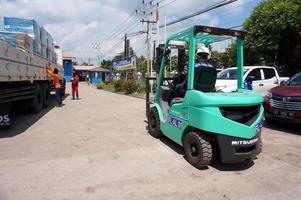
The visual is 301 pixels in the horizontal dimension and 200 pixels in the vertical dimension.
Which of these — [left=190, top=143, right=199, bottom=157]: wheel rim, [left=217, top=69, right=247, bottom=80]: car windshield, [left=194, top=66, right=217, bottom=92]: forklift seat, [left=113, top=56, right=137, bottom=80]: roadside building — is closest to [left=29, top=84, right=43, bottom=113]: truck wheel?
[left=217, top=69, right=247, bottom=80]: car windshield

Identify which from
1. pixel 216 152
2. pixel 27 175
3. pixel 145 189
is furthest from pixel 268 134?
pixel 27 175

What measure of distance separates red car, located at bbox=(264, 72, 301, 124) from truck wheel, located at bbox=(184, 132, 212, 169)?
3.80 m

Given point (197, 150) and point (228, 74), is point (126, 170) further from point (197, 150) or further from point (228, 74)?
point (228, 74)

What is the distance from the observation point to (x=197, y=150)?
5852 millimetres

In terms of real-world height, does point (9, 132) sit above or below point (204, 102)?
below

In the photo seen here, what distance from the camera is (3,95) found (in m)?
8.71

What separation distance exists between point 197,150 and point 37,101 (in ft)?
28.6

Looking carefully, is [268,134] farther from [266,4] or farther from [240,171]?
[266,4]

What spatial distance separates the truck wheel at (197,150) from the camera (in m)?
5.62

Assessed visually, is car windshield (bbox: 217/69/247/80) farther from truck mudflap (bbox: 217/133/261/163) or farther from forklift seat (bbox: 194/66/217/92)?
truck mudflap (bbox: 217/133/261/163)

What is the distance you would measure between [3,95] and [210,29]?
5955 mm

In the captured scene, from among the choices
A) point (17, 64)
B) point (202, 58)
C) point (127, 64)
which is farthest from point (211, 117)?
point (127, 64)

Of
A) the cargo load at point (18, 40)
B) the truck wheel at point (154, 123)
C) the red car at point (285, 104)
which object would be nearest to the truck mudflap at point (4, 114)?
the cargo load at point (18, 40)

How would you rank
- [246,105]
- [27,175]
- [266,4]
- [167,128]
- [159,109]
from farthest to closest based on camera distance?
[266,4]
[159,109]
[167,128]
[246,105]
[27,175]
